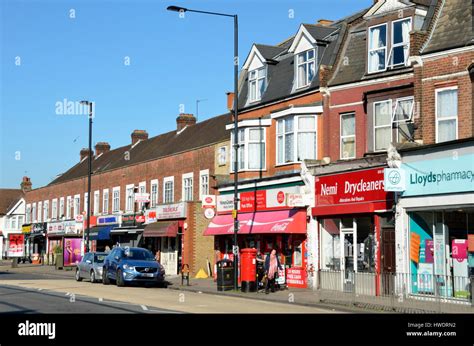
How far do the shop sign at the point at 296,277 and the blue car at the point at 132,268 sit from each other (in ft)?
17.8

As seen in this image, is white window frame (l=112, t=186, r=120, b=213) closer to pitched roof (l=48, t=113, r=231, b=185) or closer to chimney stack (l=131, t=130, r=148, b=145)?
pitched roof (l=48, t=113, r=231, b=185)

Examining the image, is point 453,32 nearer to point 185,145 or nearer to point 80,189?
point 185,145

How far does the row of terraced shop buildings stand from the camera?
2311 cm

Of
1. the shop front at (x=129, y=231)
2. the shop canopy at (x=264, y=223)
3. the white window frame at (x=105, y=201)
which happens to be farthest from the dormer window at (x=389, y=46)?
the white window frame at (x=105, y=201)

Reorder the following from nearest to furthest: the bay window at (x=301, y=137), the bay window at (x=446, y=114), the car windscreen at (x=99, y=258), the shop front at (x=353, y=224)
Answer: the bay window at (x=446, y=114) → the shop front at (x=353, y=224) → the bay window at (x=301, y=137) → the car windscreen at (x=99, y=258)

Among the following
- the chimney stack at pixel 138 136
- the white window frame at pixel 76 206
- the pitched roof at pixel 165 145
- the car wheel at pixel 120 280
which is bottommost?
the car wheel at pixel 120 280

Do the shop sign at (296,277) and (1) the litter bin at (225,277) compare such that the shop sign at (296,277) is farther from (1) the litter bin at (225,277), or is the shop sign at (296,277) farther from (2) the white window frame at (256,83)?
(2) the white window frame at (256,83)

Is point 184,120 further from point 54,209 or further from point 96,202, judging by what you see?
point 54,209

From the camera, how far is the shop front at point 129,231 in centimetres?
4703

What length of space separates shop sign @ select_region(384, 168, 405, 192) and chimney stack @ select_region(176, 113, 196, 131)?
29.8 metres

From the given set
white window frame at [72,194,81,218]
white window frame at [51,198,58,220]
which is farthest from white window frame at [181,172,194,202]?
white window frame at [51,198,58,220]

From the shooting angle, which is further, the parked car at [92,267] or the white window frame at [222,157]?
the white window frame at [222,157]

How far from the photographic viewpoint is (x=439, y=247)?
23.3 m

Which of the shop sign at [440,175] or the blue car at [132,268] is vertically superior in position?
the shop sign at [440,175]
